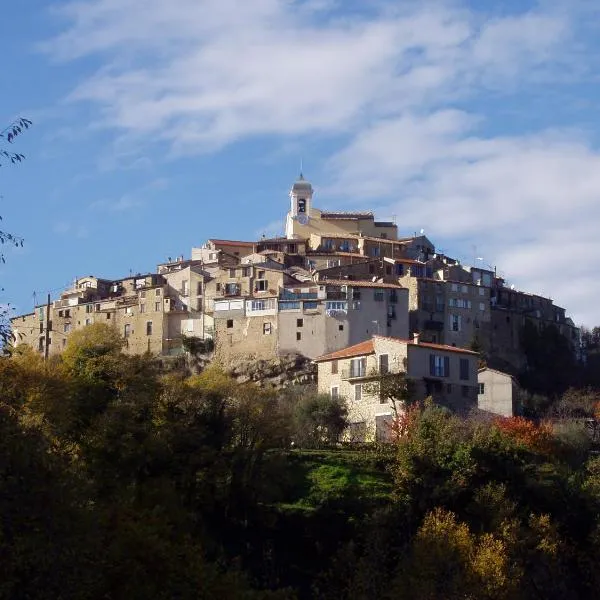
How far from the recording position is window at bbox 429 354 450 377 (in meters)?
65.4

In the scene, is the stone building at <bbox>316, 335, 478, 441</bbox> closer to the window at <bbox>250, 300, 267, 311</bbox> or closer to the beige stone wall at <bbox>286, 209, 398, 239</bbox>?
the window at <bbox>250, 300, 267, 311</bbox>

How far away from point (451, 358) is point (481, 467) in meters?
16.1

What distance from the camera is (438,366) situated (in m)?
65.7

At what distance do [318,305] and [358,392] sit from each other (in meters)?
19.8

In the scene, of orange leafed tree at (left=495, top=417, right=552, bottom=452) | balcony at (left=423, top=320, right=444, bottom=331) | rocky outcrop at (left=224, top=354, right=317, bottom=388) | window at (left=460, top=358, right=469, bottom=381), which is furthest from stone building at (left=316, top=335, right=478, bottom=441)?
balcony at (left=423, top=320, right=444, bottom=331)

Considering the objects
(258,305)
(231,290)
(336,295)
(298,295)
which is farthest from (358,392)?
(231,290)

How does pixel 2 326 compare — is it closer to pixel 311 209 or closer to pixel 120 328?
pixel 120 328

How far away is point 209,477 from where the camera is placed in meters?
46.0

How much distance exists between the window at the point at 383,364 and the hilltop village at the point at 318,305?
1621 mm

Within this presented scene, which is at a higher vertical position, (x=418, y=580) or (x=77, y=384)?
(x=77, y=384)

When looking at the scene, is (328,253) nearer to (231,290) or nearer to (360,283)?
(231,290)

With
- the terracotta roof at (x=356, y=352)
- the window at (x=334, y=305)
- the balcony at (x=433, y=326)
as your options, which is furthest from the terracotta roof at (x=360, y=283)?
the terracotta roof at (x=356, y=352)

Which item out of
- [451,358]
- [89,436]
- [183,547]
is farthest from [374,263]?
[183,547]

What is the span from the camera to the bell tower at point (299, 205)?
11000 cm
